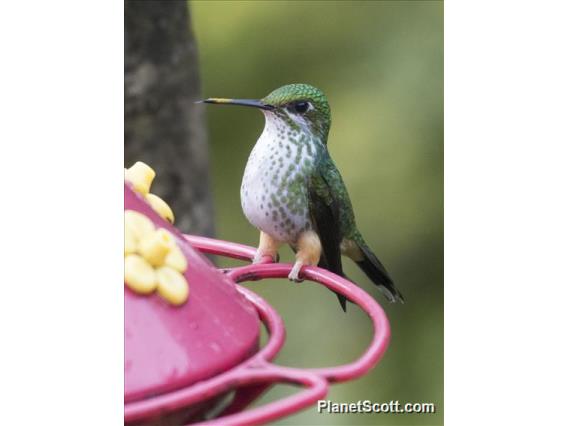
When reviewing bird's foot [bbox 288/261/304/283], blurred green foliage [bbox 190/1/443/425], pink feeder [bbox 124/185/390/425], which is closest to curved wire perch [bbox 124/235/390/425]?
pink feeder [bbox 124/185/390/425]

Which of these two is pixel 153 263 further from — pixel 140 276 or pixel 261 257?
pixel 261 257

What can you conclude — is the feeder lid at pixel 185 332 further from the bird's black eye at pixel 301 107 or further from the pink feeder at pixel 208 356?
the bird's black eye at pixel 301 107

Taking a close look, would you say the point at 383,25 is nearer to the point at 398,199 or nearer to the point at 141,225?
the point at 398,199

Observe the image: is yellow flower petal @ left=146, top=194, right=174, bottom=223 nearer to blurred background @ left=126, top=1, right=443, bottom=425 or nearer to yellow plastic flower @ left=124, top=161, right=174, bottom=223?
yellow plastic flower @ left=124, top=161, right=174, bottom=223

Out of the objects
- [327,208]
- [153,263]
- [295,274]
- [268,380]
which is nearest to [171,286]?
[153,263]

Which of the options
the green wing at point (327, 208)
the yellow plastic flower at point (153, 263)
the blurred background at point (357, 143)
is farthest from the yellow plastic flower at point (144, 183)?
the blurred background at point (357, 143)

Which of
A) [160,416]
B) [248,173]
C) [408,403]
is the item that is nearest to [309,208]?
[248,173]

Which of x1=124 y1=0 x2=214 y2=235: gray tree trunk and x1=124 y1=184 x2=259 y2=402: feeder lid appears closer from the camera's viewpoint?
x1=124 y1=184 x2=259 y2=402: feeder lid
